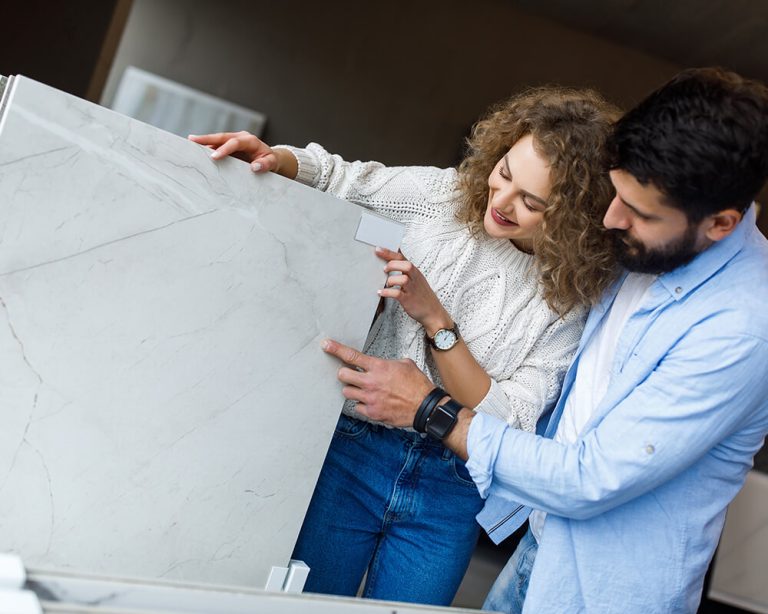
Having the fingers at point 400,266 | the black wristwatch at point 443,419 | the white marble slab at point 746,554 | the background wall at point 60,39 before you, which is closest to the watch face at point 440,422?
the black wristwatch at point 443,419

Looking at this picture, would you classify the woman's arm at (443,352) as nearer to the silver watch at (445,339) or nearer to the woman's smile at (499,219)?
the silver watch at (445,339)

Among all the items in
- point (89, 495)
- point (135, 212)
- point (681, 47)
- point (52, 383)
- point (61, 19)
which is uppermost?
point (681, 47)

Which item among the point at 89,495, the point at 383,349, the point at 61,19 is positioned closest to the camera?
the point at 89,495

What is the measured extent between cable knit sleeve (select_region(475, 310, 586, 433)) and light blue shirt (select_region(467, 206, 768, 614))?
0.14 meters

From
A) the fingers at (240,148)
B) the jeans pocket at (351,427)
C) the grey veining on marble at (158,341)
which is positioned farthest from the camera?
the jeans pocket at (351,427)

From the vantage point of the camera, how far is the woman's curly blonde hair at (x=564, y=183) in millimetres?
1382

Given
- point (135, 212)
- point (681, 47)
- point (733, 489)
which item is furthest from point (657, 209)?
point (681, 47)

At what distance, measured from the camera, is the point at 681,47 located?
206 inches

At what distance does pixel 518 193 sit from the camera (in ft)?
4.59

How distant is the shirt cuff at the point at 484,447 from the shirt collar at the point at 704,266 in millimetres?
323

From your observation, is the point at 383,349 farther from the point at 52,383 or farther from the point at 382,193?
the point at 52,383

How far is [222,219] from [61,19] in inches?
112

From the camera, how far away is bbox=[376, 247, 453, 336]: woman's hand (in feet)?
4.37

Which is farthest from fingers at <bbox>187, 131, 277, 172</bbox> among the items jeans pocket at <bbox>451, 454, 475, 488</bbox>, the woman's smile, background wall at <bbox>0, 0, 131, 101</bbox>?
background wall at <bbox>0, 0, 131, 101</bbox>
